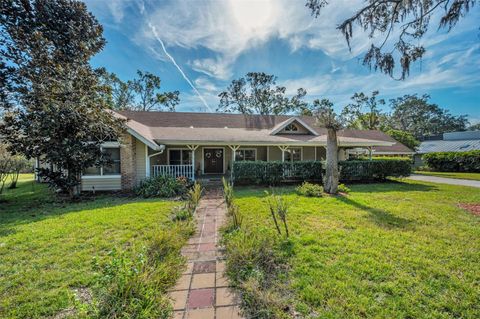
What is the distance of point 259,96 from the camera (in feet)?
107

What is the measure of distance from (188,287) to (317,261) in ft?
6.82

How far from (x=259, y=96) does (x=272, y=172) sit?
78.1 ft

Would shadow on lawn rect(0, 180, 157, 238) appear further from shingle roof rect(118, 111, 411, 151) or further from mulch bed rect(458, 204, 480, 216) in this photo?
mulch bed rect(458, 204, 480, 216)

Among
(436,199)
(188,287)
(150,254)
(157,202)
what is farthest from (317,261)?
(436,199)

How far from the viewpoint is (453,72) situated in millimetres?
7441

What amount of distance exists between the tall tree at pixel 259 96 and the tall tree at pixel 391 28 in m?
26.9

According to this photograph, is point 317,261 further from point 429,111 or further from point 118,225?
point 429,111

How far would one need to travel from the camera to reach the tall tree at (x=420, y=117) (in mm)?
53562

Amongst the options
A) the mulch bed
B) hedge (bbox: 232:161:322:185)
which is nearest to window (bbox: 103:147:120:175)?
hedge (bbox: 232:161:322:185)

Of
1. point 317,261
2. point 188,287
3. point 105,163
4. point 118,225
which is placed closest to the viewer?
point 188,287

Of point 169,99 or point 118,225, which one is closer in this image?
point 118,225

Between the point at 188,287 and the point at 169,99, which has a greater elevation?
the point at 169,99

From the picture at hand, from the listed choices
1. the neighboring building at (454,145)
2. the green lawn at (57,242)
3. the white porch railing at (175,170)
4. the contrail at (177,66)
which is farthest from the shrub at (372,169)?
the neighboring building at (454,145)

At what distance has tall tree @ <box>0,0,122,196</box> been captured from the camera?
6.38m
